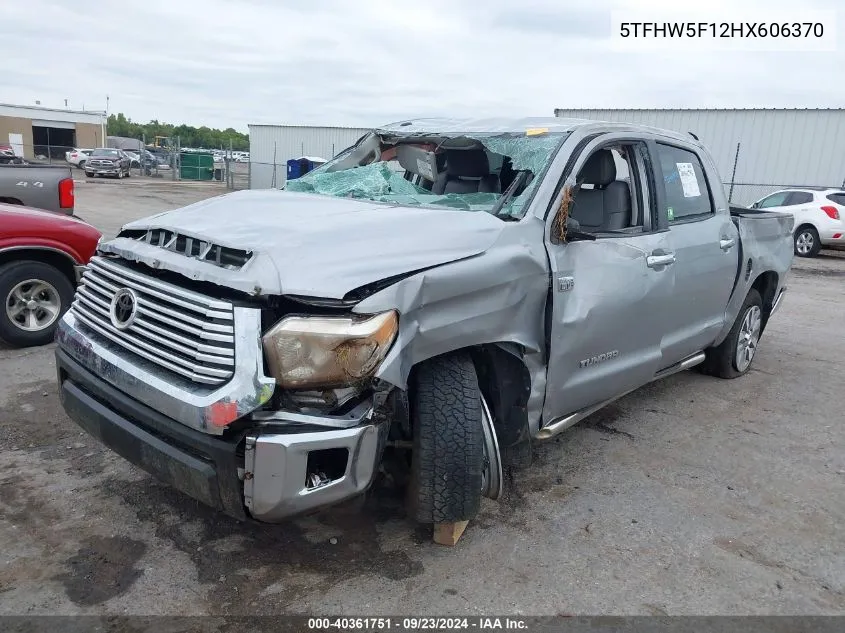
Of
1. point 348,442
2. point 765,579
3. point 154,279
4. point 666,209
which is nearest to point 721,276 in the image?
point 666,209

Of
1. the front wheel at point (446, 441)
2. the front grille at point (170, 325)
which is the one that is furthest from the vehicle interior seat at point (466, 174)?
the front grille at point (170, 325)

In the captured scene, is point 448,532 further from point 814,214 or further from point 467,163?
point 814,214

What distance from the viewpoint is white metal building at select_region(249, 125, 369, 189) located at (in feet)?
99.3

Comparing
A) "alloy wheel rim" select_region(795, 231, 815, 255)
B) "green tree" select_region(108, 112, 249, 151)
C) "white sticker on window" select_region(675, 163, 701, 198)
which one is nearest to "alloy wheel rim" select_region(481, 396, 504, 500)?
"white sticker on window" select_region(675, 163, 701, 198)

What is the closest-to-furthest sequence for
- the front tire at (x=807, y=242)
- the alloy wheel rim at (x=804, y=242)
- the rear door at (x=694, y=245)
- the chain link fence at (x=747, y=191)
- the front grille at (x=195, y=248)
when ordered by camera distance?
the front grille at (x=195, y=248) < the rear door at (x=694, y=245) < the front tire at (x=807, y=242) < the alloy wheel rim at (x=804, y=242) < the chain link fence at (x=747, y=191)

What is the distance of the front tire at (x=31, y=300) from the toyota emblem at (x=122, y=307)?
291cm

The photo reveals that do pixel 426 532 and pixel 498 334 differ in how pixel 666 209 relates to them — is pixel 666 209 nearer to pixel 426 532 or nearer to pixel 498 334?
pixel 498 334

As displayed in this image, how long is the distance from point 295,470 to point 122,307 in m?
1.09

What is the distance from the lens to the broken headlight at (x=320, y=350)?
2.39 meters

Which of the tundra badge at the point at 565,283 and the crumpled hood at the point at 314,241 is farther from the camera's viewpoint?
the tundra badge at the point at 565,283

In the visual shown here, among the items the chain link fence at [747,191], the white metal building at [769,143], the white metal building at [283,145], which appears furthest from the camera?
the white metal building at [283,145]

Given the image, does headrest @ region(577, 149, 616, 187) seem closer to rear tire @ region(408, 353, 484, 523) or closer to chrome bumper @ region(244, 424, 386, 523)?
rear tire @ region(408, 353, 484, 523)

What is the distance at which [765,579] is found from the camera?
2.90 meters

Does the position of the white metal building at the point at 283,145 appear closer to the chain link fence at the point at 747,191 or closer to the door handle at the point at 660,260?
the chain link fence at the point at 747,191
